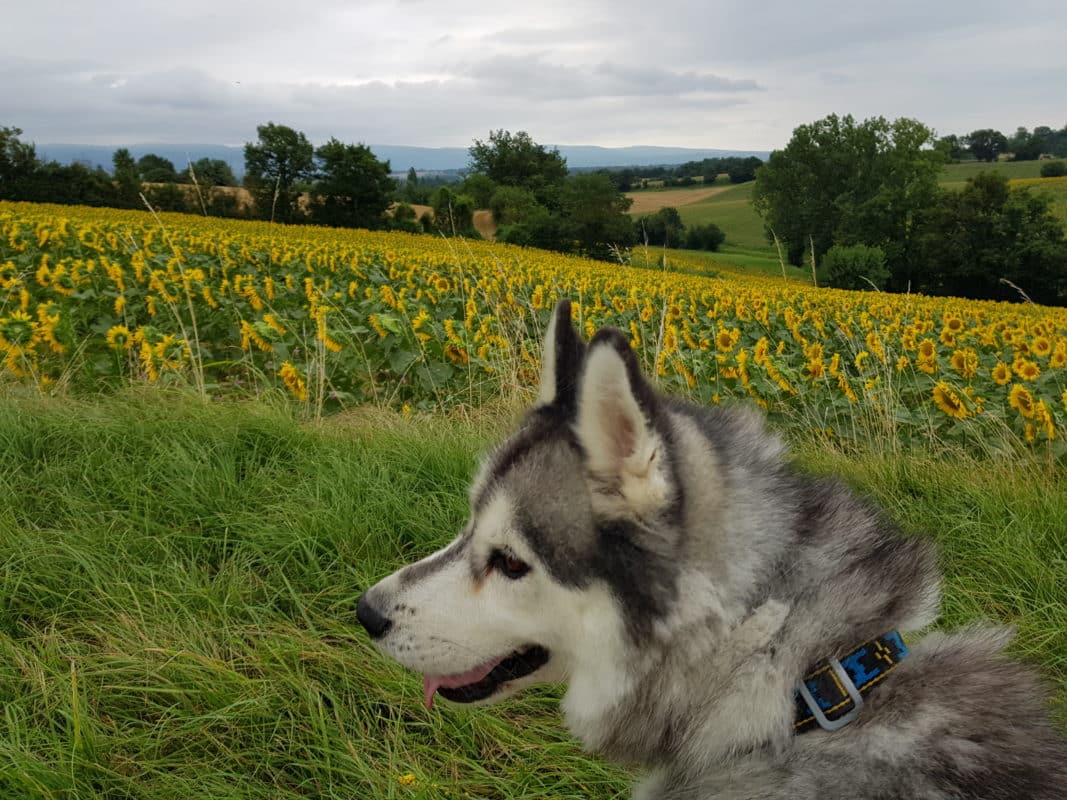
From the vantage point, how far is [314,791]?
2.46m

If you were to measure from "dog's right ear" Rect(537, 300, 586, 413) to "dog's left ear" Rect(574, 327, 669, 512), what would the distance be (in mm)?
458

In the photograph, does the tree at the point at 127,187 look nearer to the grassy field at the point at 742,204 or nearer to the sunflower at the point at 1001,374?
the grassy field at the point at 742,204

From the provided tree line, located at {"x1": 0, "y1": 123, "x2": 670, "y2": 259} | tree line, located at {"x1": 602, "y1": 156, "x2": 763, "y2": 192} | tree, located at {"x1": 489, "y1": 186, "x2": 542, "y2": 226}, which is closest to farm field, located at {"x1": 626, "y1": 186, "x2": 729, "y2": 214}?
tree line, located at {"x1": 602, "y1": 156, "x2": 763, "y2": 192}

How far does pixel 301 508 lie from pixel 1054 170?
339 feet

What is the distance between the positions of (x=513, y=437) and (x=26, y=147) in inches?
1825

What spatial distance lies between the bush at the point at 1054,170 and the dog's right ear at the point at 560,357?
329 feet

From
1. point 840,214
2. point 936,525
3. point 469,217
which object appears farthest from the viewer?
point 840,214

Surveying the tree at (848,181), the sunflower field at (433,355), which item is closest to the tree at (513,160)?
the tree at (848,181)

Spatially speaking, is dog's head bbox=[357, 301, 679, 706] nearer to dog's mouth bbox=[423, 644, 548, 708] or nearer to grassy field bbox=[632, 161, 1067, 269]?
dog's mouth bbox=[423, 644, 548, 708]

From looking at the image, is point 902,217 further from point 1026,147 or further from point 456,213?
point 1026,147

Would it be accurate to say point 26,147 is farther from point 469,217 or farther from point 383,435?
point 383,435

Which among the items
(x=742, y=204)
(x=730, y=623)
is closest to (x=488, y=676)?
(x=730, y=623)

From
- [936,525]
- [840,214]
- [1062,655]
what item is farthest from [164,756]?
[840,214]

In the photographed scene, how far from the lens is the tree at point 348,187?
3962 centimetres
